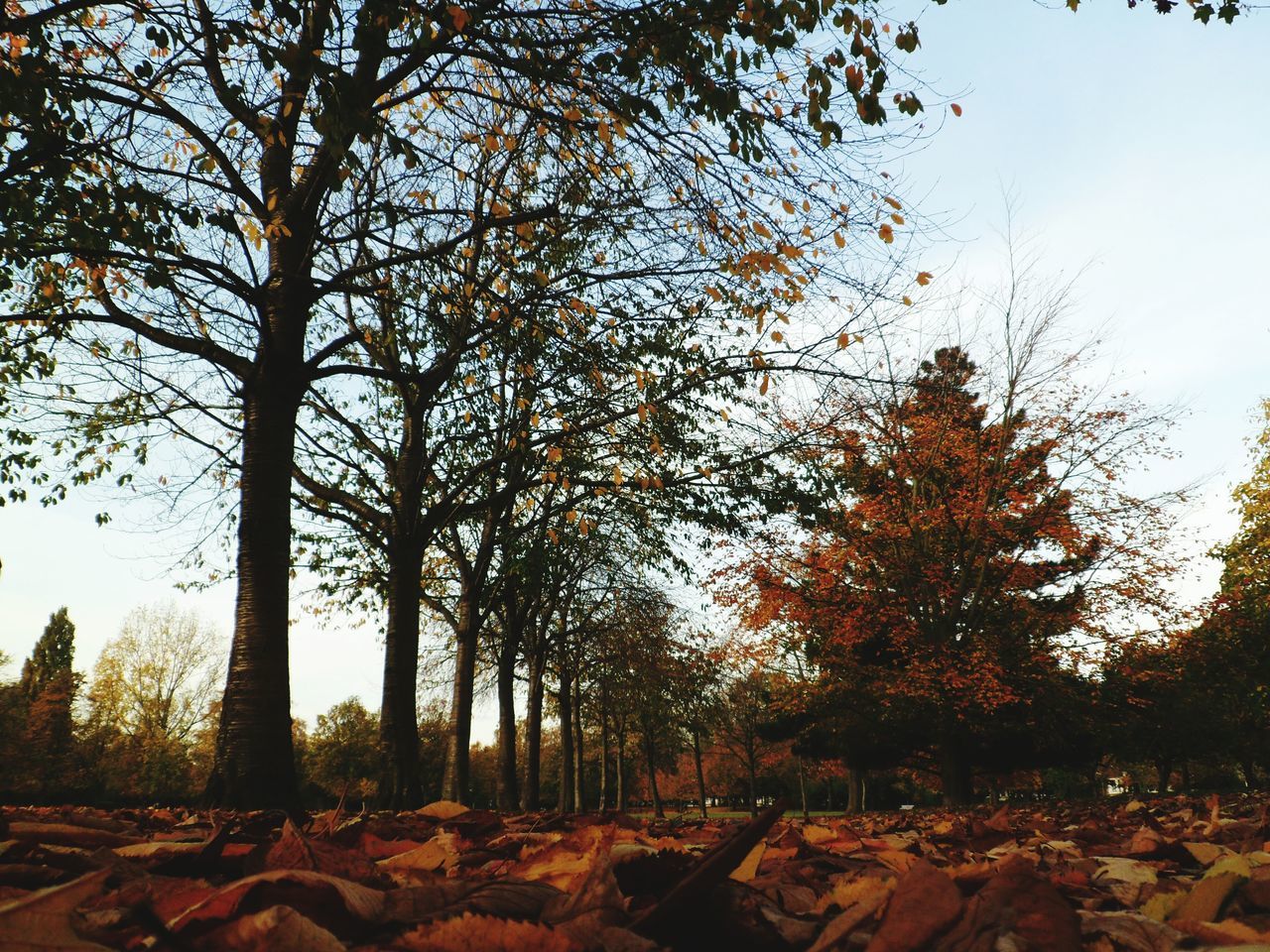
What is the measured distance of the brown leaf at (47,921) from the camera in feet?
1.91

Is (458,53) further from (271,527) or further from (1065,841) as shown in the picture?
(1065,841)

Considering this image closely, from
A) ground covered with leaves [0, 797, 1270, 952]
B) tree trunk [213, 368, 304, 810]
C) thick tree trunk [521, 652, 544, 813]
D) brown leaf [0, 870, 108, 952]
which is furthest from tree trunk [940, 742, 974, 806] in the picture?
brown leaf [0, 870, 108, 952]

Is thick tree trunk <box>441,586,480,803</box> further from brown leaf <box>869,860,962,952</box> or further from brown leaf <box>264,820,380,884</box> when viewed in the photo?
brown leaf <box>869,860,962,952</box>

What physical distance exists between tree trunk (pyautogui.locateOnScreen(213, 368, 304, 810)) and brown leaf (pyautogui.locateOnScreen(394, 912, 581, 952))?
590 centimetres

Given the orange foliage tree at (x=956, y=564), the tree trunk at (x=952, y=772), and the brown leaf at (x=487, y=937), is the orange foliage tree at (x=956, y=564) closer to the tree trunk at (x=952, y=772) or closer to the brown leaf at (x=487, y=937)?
the tree trunk at (x=952, y=772)

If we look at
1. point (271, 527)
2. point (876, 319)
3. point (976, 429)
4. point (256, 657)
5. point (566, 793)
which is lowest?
point (566, 793)

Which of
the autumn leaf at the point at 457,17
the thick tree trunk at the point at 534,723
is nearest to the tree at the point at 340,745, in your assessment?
the thick tree trunk at the point at 534,723

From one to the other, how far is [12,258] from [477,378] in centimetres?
481

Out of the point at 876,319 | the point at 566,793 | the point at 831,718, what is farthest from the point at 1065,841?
the point at 566,793

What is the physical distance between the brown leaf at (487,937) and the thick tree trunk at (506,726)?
18737 millimetres

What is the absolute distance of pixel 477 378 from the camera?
31.6ft

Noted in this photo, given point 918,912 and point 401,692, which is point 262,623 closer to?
point 401,692

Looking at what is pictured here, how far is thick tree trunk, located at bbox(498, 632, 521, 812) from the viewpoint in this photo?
62.9 feet

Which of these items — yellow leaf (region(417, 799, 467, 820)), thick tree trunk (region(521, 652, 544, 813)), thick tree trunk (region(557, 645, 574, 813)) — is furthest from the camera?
thick tree trunk (region(557, 645, 574, 813))
